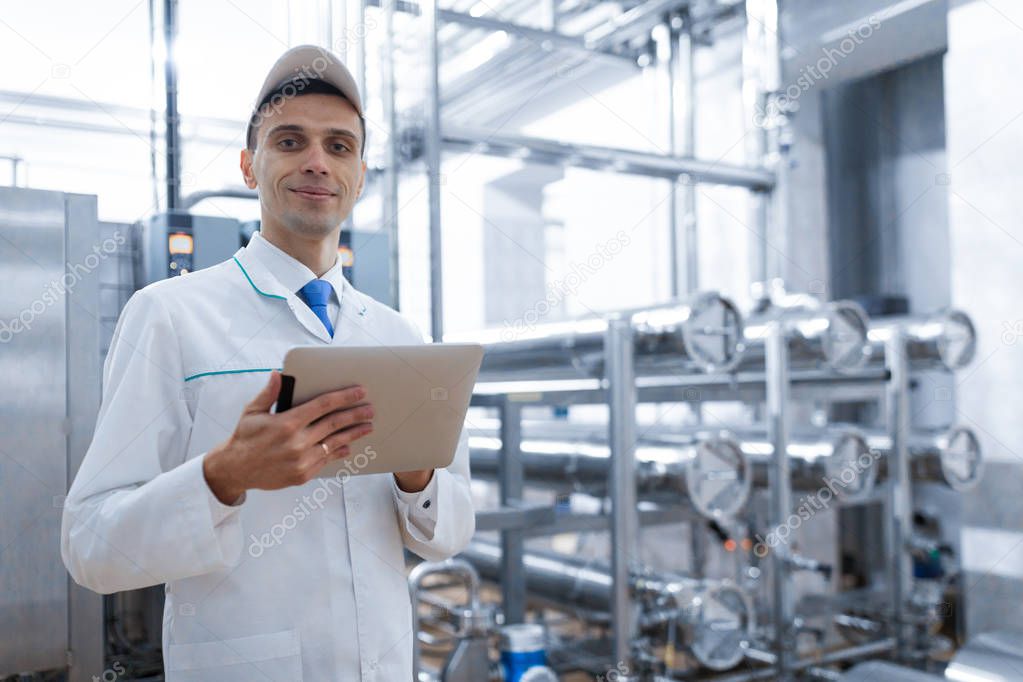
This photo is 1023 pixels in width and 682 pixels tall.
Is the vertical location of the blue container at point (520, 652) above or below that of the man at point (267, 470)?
below

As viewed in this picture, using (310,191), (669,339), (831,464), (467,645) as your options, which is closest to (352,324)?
(310,191)

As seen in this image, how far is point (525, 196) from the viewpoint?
525 cm

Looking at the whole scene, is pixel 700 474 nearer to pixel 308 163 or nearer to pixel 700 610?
pixel 700 610

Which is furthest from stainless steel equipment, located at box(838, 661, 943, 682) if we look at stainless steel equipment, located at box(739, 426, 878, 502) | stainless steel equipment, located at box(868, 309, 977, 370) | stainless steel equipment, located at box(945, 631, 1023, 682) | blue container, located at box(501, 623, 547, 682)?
stainless steel equipment, located at box(868, 309, 977, 370)

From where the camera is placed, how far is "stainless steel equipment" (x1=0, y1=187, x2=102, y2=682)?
151 centimetres

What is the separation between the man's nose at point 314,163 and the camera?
46.5 inches

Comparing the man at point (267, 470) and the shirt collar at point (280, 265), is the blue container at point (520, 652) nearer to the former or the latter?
the man at point (267, 470)

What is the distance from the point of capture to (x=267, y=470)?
0.94 metres

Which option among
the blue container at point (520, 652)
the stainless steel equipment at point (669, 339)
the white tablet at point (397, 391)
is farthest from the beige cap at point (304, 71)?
the blue container at point (520, 652)

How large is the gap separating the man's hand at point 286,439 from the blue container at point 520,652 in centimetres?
138

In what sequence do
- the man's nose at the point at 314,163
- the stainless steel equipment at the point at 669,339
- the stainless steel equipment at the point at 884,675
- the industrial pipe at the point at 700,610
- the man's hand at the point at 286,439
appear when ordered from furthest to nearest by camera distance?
the stainless steel equipment at the point at 669,339 → the industrial pipe at the point at 700,610 → the stainless steel equipment at the point at 884,675 → the man's nose at the point at 314,163 → the man's hand at the point at 286,439

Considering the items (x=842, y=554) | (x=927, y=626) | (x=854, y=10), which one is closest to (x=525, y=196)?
(x=854, y=10)

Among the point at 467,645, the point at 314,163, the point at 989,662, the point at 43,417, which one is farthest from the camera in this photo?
the point at 989,662

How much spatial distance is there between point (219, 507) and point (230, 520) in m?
0.05
